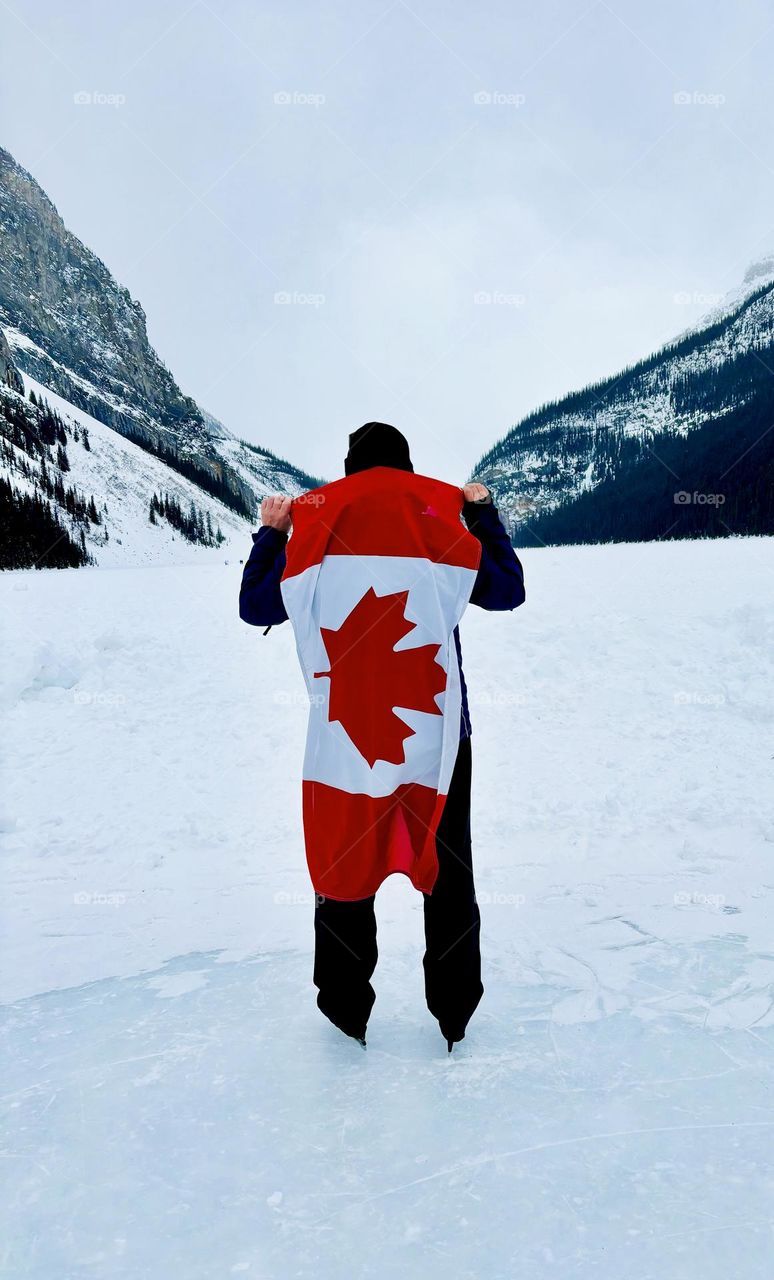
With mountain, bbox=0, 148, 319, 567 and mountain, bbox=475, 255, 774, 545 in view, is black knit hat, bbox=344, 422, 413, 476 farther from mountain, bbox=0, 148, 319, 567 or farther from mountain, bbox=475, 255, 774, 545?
mountain, bbox=0, 148, 319, 567

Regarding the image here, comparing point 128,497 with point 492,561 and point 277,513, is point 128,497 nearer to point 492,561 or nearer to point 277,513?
point 277,513

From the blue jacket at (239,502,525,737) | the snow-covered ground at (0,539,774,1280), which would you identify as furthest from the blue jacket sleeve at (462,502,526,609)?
the snow-covered ground at (0,539,774,1280)

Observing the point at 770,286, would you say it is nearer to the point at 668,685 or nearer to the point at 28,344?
the point at 28,344

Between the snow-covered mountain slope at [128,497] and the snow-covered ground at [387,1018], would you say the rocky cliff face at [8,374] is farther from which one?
the snow-covered ground at [387,1018]

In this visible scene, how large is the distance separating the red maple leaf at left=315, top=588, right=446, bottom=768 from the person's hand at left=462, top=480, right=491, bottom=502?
572 mm

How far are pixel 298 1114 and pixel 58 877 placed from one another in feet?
10.9

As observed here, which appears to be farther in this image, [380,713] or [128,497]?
[128,497]

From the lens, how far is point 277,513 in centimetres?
299

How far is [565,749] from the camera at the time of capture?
7434 mm

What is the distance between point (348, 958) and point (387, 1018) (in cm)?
51

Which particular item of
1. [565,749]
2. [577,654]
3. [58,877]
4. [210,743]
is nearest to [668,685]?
[577,654]

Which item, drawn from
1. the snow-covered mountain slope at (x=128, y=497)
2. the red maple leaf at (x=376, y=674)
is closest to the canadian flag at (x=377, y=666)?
the red maple leaf at (x=376, y=674)

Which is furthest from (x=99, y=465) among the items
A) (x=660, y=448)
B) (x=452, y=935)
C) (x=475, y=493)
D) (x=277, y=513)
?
(x=452, y=935)

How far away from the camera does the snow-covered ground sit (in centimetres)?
200
